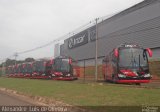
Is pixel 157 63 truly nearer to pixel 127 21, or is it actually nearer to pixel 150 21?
pixel 150 21

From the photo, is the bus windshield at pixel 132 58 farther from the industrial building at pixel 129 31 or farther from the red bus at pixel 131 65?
the industrial building at pixel 129 31

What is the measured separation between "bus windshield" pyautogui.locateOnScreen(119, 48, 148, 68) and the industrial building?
21.5 m

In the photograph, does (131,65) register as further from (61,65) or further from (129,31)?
(129,31)

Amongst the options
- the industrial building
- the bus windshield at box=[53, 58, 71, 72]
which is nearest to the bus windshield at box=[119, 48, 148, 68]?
the bus windshield at box=[53, 58, 71, 72]

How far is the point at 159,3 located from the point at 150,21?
382 cm

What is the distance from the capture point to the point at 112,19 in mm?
61062

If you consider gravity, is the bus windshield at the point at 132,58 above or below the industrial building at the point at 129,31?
below

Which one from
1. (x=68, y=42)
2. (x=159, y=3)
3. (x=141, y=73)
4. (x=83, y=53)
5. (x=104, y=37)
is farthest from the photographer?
(x=68, y=42)

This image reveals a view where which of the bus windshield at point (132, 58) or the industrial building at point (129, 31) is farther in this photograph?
the industrial building at point (129, 31)

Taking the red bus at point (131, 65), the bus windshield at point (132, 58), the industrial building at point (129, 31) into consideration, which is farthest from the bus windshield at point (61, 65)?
the bus windshield at point (132, 58)

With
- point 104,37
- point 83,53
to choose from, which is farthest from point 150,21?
point 83,53

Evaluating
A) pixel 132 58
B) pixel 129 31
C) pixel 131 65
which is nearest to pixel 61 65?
pixel 129 31

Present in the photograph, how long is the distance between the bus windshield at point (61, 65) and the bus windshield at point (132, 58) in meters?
17.0

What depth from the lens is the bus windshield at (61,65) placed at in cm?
4256
